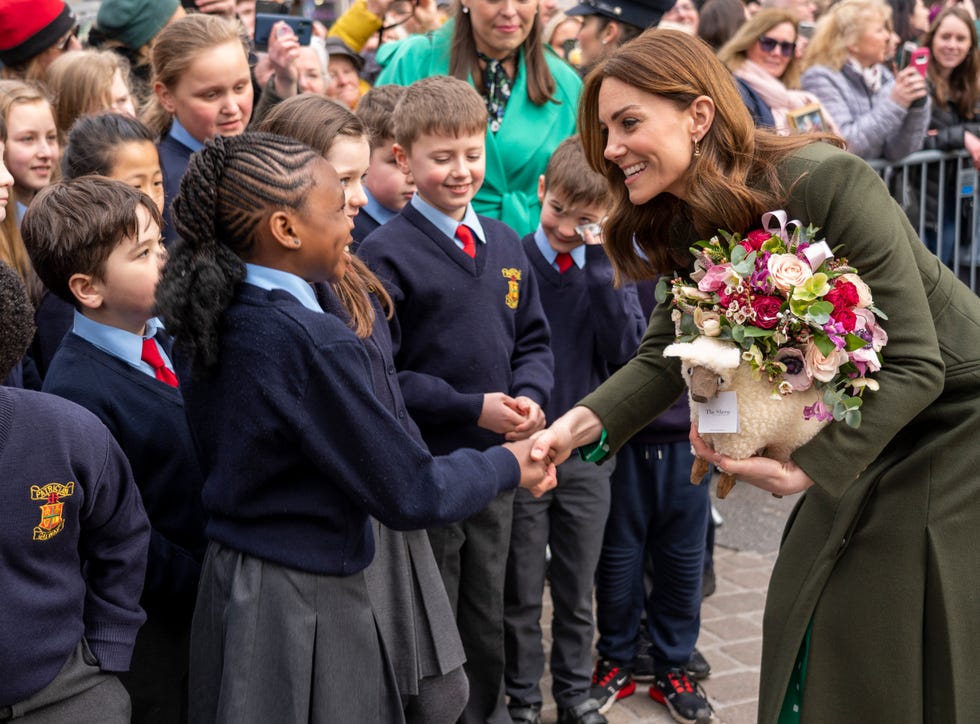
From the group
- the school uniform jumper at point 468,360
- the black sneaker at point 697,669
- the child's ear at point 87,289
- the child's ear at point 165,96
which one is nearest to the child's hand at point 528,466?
the school uniform jumper at point 468,360

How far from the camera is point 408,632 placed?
2.95 metres

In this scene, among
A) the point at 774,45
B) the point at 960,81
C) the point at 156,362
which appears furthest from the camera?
the point at 960,81

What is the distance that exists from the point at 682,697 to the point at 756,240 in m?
2.27

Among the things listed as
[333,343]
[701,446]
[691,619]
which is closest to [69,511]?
[333,343]

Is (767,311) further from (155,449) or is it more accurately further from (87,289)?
(87,289)

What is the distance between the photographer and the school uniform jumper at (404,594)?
2930 mm

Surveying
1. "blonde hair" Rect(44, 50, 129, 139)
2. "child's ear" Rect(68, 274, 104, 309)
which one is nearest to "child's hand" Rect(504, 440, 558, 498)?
"child's ear" Rect(68, 274, 104, 309)

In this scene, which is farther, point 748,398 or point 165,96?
point 165,96

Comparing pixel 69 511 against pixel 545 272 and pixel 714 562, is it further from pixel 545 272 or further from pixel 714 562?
pixel 714 562

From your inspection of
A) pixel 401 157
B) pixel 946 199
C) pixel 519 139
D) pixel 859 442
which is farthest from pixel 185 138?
pixel 946 199

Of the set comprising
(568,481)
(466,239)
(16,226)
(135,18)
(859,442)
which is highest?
(859,442)

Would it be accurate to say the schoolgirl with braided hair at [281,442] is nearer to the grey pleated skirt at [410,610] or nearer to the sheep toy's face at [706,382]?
the grey pleated skirt at [410,610]

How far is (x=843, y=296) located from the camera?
2510 millimetres

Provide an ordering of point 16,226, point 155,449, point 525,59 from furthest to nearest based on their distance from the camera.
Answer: point 525,59 → point 16,226 → point 155,449
